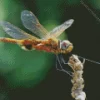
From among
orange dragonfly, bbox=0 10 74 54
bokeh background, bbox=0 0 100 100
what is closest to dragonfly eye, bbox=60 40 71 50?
orange dragonfly, bbox=0 10 74 54

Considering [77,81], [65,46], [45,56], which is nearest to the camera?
[77,81]

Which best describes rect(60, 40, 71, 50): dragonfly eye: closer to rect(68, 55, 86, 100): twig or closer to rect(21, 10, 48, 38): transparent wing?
rect(68, 55, 86, 100): twig

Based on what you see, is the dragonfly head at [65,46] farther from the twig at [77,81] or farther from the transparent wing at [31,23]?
the transparent wing at [31,23]

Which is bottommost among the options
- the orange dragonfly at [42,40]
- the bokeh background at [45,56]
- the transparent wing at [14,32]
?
the bokeh background at [45,56]

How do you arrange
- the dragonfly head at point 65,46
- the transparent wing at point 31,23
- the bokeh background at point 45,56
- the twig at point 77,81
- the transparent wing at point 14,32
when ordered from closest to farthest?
the twig at point 77,81
the dragonfly head at point 65,46
the transparent wing at point 14,32
the transparent wing at point 31,23
the bokeh background at point 45,56

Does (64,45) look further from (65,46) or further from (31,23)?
(31,23)

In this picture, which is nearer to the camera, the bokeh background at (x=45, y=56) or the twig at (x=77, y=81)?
the twig at (x=77, y=81)

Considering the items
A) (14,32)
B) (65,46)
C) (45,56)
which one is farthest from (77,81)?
(45,56)

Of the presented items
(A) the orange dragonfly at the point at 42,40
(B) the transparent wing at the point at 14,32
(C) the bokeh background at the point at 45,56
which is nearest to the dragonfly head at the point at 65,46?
(A) the orange dragonfly at the point at 42,40

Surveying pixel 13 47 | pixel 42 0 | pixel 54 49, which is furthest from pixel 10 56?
pixel 54 49
